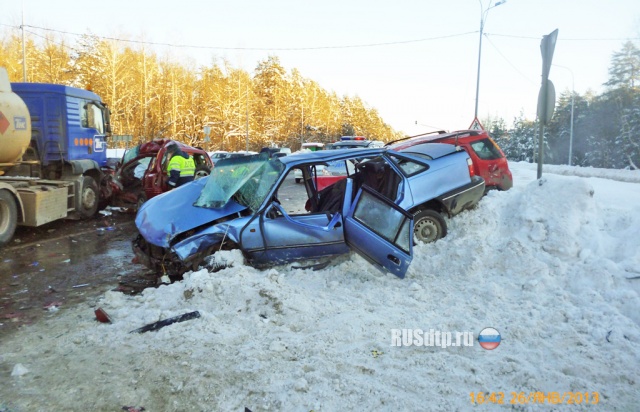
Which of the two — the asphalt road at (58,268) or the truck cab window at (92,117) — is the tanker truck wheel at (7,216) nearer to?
the asphalt road at (58,268)

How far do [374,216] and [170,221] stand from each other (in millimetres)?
2466

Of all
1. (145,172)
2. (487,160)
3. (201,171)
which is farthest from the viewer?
(201,171)

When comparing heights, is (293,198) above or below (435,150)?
below

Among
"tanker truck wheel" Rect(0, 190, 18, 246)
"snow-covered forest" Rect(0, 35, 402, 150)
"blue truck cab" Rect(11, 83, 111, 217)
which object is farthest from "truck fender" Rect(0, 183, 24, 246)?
"snow-covered forest" Rect(0, 35, 402, 150)

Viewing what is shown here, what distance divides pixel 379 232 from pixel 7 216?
7.03 meters

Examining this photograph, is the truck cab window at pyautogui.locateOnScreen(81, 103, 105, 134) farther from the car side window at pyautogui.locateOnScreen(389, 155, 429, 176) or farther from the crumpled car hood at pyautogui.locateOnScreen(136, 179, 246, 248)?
the car side window at pyautogui.locateOnScreen(389, 155, 429, 176)

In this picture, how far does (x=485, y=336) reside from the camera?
375 centimetres

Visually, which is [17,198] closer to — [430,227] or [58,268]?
[58,268]

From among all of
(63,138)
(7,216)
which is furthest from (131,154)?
(7,216)

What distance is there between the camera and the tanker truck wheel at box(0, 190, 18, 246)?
785 centimetres

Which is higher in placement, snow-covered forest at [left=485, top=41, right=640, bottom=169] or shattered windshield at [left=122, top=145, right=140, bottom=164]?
snow-covered forest at [left=485, top=41, right=640, bottom=169]

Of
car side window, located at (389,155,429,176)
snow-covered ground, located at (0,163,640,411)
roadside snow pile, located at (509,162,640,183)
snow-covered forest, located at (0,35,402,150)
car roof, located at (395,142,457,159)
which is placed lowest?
snow-covered ground, located at (0,163,640,411)

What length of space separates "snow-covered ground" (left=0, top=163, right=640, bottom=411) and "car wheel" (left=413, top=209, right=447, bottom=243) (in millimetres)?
664

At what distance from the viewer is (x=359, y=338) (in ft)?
12.5
